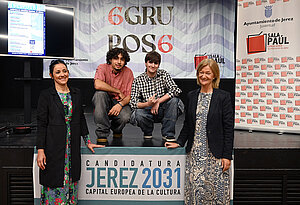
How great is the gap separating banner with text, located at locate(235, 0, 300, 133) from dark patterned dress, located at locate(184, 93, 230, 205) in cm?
156

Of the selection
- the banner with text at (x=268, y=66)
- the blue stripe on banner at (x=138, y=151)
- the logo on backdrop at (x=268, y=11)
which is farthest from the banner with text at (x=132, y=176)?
the logo on backdrop at (x=268, y=11)

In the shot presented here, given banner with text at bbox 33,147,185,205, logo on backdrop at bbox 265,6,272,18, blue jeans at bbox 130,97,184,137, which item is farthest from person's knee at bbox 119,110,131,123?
logo on backdrop at bbox 265,6,272,18

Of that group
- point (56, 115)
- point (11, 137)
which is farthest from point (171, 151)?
point (11, 137)

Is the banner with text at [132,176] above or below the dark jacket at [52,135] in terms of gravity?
below

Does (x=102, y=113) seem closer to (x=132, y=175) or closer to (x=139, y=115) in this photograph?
(x=139, y=115)

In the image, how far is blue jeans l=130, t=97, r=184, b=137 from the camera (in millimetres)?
2316

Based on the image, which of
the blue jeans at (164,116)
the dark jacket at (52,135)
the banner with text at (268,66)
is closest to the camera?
the dark jacket at (52,135)

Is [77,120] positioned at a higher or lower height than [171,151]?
higher

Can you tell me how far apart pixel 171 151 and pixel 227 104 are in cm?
54

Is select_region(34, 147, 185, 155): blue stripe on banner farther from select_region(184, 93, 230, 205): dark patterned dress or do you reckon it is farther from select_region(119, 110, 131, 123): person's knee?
select_region(119, 110, 131, 123): person's knee

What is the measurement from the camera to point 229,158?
1.72 m

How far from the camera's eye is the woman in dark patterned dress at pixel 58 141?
1726mm

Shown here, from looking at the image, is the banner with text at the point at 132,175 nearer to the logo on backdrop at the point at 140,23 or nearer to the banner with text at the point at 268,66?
the banner with text at the point at 268,66

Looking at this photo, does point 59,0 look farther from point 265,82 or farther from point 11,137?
point 265,82
